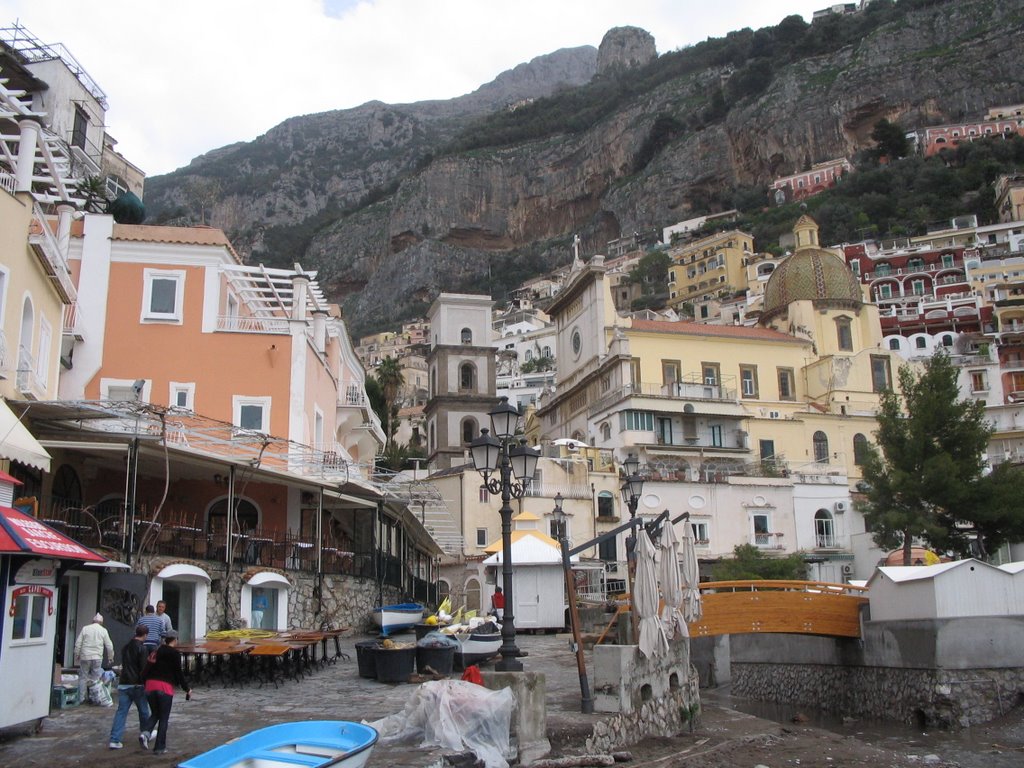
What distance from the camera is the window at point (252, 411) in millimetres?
26828

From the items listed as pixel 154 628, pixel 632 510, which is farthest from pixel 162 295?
pixel 154 628

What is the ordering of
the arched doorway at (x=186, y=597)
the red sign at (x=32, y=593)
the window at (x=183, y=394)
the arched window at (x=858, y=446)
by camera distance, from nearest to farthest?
the red sign at (x=32, y=593) → the arched doorway at (x=186, y=597) → the window at (x=183, y=394) → the arched window at (x=858, y=446)

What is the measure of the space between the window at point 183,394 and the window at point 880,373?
124ft

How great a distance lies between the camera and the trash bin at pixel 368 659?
17.6 m

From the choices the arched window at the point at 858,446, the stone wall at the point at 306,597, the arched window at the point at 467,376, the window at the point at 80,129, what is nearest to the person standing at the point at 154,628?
the stone wall at the point at 306,597

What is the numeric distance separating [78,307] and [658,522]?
16.7m

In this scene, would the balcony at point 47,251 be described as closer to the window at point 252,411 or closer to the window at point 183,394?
the window at point 183,394

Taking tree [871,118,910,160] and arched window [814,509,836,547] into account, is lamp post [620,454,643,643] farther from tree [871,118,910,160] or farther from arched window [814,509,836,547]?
tree [871,118,910,160]

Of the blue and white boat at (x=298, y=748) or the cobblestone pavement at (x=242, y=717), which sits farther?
the cobblestone pavement at (x=242, y=717)

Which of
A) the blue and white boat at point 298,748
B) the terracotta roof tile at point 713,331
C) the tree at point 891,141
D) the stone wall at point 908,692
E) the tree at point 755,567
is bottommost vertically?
the stone wall at point 908,692

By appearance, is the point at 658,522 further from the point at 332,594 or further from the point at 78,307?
the point at 78,307

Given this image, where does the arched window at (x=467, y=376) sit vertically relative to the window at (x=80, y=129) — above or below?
below

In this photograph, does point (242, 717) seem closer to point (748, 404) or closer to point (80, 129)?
point (80, 129)

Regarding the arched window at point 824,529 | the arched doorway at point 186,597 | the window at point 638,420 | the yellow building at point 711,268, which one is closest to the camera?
the arched doorway at point 186,597
